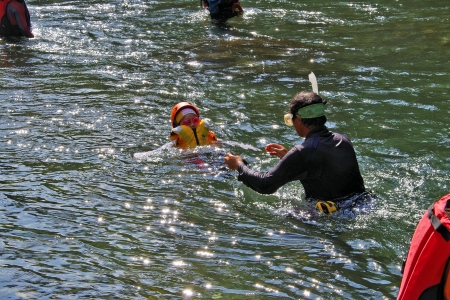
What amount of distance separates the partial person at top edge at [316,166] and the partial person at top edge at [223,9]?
11.3m

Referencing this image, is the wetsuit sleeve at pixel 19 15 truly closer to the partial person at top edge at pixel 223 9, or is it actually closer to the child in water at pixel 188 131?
the partial person at top edge at pixel 223 9

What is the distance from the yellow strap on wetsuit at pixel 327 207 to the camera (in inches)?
245

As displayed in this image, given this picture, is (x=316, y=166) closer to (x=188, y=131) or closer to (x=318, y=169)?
(x=318, y=169)

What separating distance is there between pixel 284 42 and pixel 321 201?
9.13 metres

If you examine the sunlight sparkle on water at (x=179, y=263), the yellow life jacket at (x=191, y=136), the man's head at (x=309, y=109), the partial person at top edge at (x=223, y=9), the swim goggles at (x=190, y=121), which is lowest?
the sunlight sparkle on water at (x=179, y=263)

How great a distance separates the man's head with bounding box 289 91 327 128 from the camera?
20.0ft

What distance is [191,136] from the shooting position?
8.37m

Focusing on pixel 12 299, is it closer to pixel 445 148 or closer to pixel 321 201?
pixel 321 201

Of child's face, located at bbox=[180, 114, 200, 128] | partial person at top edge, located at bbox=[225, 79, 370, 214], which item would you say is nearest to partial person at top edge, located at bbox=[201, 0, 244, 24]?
child's face, located at bbox=[180, 114, 200, 128]

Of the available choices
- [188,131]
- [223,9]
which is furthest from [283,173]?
[223,9]

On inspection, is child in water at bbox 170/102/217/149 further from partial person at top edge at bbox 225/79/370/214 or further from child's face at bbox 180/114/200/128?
partial person at top edge at bbox 225/79/370/214

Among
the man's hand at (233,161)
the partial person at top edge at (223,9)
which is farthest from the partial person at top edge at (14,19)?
the man's hand at (233,161)

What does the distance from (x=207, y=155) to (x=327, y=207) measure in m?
2.53

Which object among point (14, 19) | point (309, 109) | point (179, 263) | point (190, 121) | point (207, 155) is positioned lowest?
point (179, 263)
